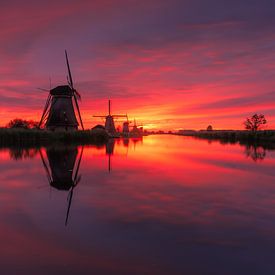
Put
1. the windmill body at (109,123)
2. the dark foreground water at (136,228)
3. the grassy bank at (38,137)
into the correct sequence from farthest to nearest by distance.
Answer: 1. the windmill body at (109,123)
2. the grassy bank at (38,137)
3. the dark foreground water at (136,228)

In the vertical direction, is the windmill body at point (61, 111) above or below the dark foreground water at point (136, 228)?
above

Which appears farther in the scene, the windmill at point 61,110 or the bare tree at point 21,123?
the bare tree at point 21,123

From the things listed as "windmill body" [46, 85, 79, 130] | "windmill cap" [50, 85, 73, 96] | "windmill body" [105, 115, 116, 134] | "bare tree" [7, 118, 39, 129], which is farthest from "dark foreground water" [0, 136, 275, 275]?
"windmill body" [105, 115, 116, 134]

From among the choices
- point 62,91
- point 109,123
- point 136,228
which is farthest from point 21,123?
point 136,228

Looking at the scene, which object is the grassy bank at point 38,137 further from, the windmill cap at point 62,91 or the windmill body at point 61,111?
the windmill cap at point 62,91

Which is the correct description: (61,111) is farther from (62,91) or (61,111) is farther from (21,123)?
(21,123)

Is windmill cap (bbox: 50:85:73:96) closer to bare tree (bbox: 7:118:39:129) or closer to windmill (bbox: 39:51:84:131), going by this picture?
windmill (bbox: 39:51:84:131)

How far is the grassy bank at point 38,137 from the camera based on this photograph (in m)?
38.8

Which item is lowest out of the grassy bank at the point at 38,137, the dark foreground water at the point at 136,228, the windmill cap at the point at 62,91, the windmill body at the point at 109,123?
the dark foreground water at the point at 136,228

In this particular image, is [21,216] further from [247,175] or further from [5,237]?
[247,175]

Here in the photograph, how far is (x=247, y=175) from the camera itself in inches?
585

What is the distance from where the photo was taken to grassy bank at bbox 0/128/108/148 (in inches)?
1529

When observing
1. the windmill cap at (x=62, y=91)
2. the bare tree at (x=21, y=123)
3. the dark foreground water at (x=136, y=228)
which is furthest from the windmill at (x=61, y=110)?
the dark foreground water at (x=136, y=228)

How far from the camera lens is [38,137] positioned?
41.2 meters
